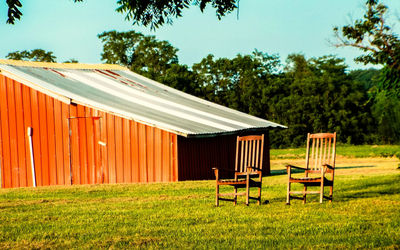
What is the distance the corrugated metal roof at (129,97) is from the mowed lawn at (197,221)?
254 inches

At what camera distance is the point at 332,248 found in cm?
579

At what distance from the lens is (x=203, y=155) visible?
60.7ft

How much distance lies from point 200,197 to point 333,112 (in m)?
36.7

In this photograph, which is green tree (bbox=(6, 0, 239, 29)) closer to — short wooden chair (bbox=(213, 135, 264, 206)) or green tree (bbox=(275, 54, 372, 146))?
short wooden chair (bbox=(213, 135, 264, 206))

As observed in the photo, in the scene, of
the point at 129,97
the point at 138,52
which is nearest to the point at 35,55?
the point at 138,52

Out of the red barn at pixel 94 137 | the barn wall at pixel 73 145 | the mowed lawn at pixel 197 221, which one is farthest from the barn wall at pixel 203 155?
the mowed lawn at pixel 197 221

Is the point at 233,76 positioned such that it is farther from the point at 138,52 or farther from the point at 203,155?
the point at 203,155

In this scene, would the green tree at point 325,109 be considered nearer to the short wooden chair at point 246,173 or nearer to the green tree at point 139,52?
the green tree at point 139,52

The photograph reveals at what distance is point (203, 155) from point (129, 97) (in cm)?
380

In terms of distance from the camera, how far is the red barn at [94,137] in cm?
1744

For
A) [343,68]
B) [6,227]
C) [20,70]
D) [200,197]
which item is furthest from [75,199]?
[343,68]

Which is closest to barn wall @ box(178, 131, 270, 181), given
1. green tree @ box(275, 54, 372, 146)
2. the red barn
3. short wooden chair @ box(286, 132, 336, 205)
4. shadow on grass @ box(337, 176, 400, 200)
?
the red barn

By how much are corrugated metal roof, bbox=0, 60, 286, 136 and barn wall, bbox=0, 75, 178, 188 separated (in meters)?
0.37

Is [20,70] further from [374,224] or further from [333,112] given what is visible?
[333,112]
